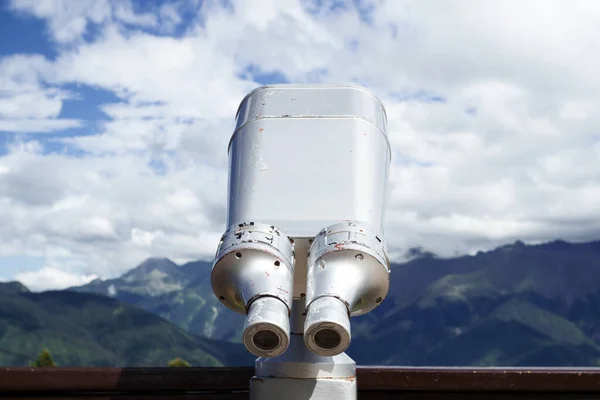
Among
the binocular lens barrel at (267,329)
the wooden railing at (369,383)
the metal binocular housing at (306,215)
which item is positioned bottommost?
the binocular lens barrel at (267,329)

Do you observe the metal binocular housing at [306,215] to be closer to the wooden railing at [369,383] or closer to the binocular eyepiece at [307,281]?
the binocular eyepiece at [307,281]

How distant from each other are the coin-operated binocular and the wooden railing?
904 mm

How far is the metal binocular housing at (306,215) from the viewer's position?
379cm

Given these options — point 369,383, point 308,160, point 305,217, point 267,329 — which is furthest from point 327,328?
point 369,383

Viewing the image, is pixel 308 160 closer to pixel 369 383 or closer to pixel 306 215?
pixel 306 215

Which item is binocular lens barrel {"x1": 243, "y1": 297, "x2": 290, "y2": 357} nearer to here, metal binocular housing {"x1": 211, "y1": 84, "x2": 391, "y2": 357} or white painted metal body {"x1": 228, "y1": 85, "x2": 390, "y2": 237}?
metal binocular housing {"x1": 211, "y1": 84, "x2": 391, "y2": 357}

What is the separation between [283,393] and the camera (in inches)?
163

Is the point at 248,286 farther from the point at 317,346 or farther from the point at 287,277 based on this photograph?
the point at 317,346

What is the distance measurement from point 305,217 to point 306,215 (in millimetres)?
13

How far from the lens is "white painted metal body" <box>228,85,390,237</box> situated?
441cm

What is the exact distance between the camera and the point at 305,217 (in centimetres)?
439

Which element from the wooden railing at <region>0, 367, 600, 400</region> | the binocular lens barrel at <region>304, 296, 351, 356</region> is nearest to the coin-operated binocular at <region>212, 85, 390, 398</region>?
the binocular lens barrel at <region>304, 296, 351, 356</region>

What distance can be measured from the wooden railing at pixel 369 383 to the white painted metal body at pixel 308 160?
113 cm

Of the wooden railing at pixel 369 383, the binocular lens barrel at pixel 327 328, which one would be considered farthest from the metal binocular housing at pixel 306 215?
the wooden railing at pixel 369 383
